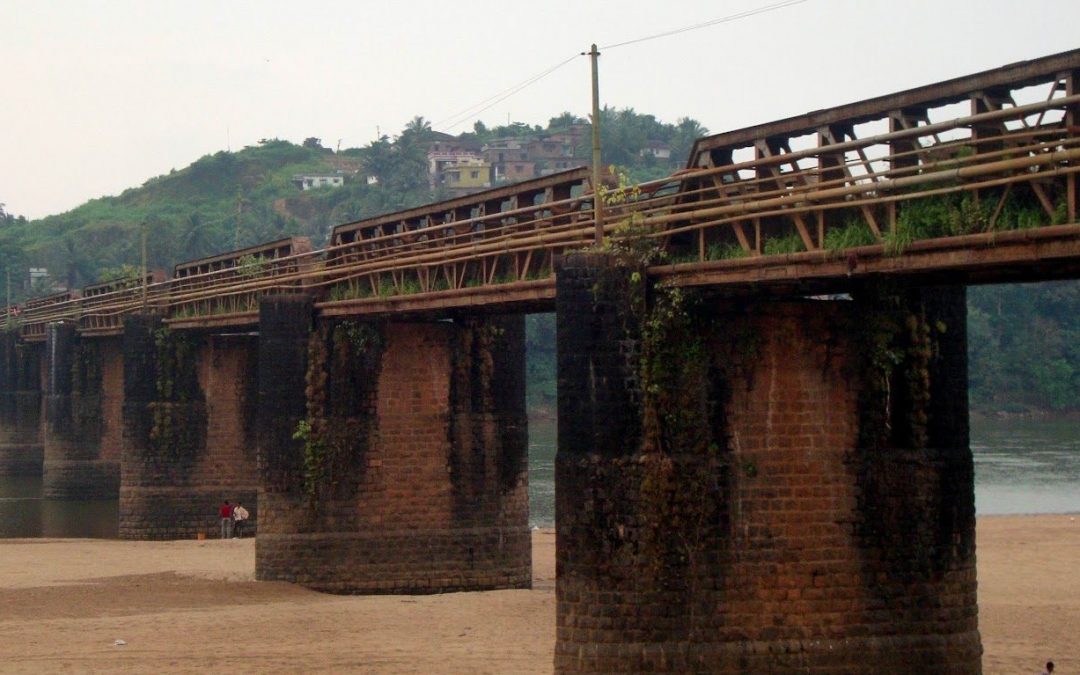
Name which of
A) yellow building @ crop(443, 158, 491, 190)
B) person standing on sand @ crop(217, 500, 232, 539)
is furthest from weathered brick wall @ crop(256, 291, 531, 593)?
yellow building @ crop(443, 158, 491, 190)

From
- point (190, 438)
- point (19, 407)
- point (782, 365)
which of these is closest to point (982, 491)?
Result: point (190, 438)

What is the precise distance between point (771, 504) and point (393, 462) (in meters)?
12.1

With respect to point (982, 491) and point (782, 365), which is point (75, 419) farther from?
point (782, 365)

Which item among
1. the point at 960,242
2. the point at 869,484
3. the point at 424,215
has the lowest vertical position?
the point at 869,484

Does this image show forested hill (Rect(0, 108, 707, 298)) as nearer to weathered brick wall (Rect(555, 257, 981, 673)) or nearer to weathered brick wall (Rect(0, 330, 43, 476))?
weathered brick wall (Rect(0, 330, 43, 476))

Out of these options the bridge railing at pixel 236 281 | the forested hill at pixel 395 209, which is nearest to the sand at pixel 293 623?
the bridge railing at pixel 236 281

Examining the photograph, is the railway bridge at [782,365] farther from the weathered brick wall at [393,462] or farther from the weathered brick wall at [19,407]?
the weathered brick wall at [19,407]

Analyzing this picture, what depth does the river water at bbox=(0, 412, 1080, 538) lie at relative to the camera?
50.2 m

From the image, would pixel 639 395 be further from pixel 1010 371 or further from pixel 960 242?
pixel 1010 371

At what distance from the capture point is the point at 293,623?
25906 mm

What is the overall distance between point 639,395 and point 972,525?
450cm

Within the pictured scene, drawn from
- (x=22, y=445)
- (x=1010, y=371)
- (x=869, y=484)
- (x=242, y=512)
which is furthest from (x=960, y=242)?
(x=1010, y=371)

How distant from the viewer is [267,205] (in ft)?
589

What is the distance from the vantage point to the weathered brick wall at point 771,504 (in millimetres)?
18969
